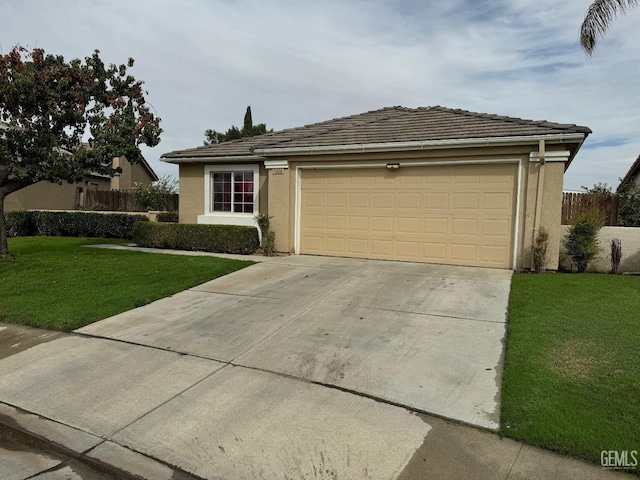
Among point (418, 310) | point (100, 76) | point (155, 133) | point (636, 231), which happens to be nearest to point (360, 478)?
point (418, 310)

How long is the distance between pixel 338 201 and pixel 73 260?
7.03 meters

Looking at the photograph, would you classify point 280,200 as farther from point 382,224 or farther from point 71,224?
point 71,224

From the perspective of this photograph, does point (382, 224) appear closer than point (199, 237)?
Yes

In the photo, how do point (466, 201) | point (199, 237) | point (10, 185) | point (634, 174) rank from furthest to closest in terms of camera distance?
point (634, 174) < point (199, 237) < point (10, 185) < point (466, 201)

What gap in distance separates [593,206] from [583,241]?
3.85 m

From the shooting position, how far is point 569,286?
7863 mm

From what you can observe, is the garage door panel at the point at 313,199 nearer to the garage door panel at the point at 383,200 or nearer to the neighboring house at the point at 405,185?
the neighboring house at the point at 405,185

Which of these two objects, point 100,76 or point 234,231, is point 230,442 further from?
point 100,76

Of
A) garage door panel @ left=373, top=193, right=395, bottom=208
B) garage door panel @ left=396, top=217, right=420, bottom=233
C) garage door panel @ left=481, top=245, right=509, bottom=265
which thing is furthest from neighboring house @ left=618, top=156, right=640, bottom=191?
garage door panel @ left=373, top=193, right=395, bottom=208

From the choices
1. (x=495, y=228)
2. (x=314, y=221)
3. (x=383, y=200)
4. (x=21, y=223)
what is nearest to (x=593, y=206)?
(x=495, y=228)

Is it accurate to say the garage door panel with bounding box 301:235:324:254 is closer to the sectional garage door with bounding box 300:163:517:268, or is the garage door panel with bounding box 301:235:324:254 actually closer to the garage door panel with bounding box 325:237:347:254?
the sectional garage door with bounding box 300:163:517:268

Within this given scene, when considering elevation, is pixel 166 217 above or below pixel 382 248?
above

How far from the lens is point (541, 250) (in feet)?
30.8

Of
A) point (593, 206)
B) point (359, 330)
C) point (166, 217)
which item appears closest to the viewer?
point (359, 330)
